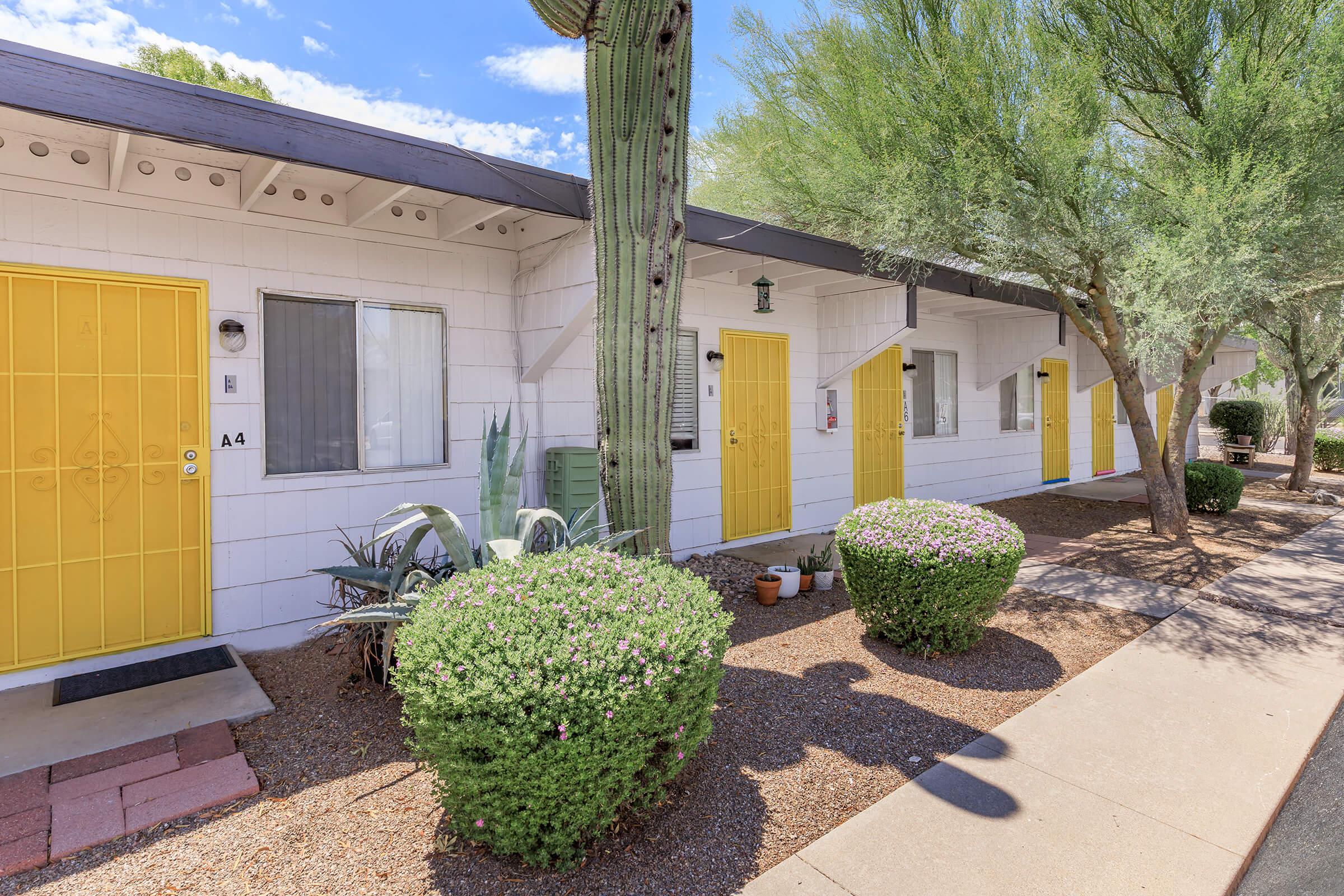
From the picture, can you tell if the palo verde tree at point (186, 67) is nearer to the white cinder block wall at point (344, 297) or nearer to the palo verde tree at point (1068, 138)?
the white cinder block wall at point (344, 297)

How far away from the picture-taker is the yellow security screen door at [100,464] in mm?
3691

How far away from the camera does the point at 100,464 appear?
3891 mm

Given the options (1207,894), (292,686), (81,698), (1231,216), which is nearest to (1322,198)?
(1231,216)

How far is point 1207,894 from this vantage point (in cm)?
214

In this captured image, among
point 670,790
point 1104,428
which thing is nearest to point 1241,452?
point 1104,428

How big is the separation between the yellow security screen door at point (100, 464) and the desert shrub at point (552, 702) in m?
2.66

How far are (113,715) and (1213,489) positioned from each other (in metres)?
10.8

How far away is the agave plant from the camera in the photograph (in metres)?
3.05

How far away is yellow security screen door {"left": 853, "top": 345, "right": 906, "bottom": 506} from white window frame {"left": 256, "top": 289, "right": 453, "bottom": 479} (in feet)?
16.0

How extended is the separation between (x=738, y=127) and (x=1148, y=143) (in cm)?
380

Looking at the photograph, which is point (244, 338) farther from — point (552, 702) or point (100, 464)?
point (552, 702)

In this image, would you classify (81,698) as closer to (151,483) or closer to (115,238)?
(151,483)

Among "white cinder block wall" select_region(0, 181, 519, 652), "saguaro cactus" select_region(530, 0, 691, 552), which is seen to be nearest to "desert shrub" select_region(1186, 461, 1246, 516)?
"saguaro cactus" select_region(530, 0, 691, 552)

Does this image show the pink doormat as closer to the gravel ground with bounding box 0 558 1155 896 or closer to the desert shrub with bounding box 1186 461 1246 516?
the gravel ground with bounding box 0 558 1155 896
